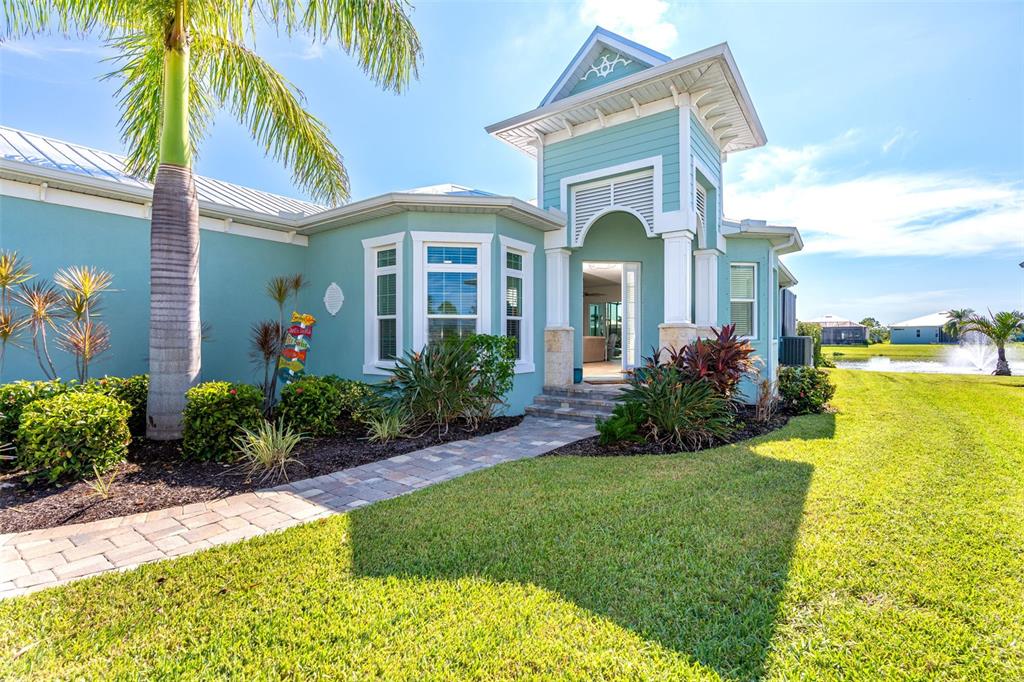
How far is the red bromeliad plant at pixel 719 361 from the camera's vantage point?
662 cm

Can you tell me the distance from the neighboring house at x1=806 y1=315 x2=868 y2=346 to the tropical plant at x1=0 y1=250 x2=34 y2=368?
61.1 m

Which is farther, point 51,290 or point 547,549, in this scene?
point 51,290

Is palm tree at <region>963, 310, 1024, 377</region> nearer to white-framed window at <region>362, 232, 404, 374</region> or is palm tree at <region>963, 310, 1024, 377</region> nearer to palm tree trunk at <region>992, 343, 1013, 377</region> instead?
palm tree trunk at <region>992, 343, 1013, 377</region>

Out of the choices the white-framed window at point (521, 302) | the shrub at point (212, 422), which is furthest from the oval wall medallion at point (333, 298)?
the shrub at point (212, 422)

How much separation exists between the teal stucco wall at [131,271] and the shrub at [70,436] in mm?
2973

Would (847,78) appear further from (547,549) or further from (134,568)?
(134,568)

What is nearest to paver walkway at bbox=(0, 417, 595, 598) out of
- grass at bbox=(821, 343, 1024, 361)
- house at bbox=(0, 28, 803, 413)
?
house at bbox=(0, 28, 803, 413)

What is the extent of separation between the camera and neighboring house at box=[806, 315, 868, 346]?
5125 cm

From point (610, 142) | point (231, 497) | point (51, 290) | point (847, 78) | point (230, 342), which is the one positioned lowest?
point (231, 497)

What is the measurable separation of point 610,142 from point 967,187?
47.1 feet

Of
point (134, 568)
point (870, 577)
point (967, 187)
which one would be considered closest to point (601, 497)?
point (870, 577)

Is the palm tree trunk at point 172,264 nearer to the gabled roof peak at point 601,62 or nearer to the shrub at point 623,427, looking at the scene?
the shrub at point 623,427

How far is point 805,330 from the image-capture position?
22969 mm

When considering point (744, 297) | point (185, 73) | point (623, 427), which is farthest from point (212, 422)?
point (744, 297)
